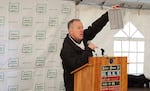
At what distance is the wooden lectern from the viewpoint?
88.4 inches

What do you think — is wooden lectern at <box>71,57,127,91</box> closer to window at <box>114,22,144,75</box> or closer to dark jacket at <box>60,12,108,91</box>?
dark jacket at <box>60,12,108,91</box>

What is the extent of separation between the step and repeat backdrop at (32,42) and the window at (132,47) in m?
0.95

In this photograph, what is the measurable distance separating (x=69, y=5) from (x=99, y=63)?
1.83m

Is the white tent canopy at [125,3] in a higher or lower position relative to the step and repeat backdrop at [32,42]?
higher

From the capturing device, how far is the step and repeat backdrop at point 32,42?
3.62m

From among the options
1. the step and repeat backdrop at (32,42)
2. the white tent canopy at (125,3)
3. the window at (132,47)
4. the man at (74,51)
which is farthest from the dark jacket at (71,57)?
the window at (132,47)

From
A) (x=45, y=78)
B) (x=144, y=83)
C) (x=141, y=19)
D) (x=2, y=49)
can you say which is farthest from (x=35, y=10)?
(x=144, y=83)

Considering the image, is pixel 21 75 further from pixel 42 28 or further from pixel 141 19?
pixel 141 19

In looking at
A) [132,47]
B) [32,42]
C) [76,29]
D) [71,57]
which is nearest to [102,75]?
[71,57]

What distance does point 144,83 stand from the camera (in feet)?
14.5

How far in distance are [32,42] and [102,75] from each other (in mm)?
1723

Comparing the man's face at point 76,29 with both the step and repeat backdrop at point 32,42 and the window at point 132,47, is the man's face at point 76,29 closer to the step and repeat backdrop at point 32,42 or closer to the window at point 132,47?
the step and repeat backdrop at point 32,42

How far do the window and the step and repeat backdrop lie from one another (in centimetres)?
95

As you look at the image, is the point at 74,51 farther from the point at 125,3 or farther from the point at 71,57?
the point at 125,3
